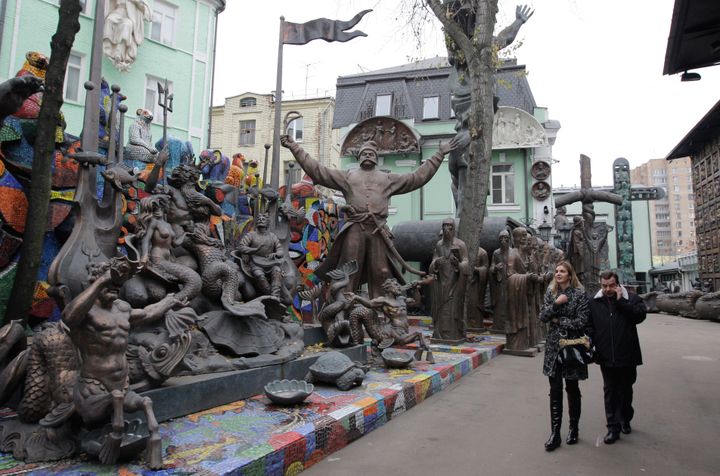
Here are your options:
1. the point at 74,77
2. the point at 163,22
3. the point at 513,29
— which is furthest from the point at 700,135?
the point at 74,77

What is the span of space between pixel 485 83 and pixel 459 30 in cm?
120

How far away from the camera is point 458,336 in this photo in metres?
7.77

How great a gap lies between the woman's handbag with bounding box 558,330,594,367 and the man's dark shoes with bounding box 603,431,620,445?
635mm

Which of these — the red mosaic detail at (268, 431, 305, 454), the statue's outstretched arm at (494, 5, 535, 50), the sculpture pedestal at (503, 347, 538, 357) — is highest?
the statue's outstretched arm at (494, 5, 535, 50)

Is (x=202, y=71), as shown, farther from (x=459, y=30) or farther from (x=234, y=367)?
(x=234, y=367)

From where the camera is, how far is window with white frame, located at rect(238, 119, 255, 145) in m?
24.5

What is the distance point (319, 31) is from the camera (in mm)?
6895

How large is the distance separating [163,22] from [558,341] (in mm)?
16935

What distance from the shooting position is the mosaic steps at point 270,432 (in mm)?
2510

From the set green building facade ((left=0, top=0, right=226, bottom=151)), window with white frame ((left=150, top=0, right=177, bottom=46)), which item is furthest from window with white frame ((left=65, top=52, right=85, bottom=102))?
window with white frame ((left=150, top=0, right=177, bottom=46))

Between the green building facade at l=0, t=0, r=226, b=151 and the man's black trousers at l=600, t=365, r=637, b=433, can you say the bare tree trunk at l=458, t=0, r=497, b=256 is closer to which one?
the man's black trousers at l=600, t=365, r=637, b=433

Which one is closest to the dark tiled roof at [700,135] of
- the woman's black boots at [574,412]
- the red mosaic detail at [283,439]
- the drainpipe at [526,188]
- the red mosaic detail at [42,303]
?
the drainpipe at [526,188]

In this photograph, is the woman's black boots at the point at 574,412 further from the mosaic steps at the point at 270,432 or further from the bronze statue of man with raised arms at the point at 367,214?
the bronze statue of man with raised arms at the point at 367,214

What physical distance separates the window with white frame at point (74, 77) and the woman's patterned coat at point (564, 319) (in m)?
14.2
